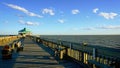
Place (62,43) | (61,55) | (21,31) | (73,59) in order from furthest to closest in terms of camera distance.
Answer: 1. (21,31)
2. (62,43)
3. (61,55)
4. (73,59)

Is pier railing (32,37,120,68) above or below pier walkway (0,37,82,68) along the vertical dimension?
above

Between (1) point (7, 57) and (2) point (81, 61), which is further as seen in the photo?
(1) point (7, 57)

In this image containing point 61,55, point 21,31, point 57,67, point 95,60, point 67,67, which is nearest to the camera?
point 95,60

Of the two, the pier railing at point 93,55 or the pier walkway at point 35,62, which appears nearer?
the pier railing at point 93,55

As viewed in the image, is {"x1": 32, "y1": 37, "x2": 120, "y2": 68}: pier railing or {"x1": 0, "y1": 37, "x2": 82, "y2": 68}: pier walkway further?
{"x1": 0, "y1": 37, "x2": 82, "y2": 68}: pier walkway

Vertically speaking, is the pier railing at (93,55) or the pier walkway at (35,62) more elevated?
the pier railing at (93,55)

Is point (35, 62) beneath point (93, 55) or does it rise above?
beneath

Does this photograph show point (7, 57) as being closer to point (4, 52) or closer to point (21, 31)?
point (4, 52)

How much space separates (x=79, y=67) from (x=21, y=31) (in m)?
115

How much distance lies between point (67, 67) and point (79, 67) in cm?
67

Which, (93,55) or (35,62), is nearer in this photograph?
(93,55)

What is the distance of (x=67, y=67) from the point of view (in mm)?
13273

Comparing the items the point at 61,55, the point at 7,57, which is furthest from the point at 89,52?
the point at 7,57

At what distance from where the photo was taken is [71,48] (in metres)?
17.4
